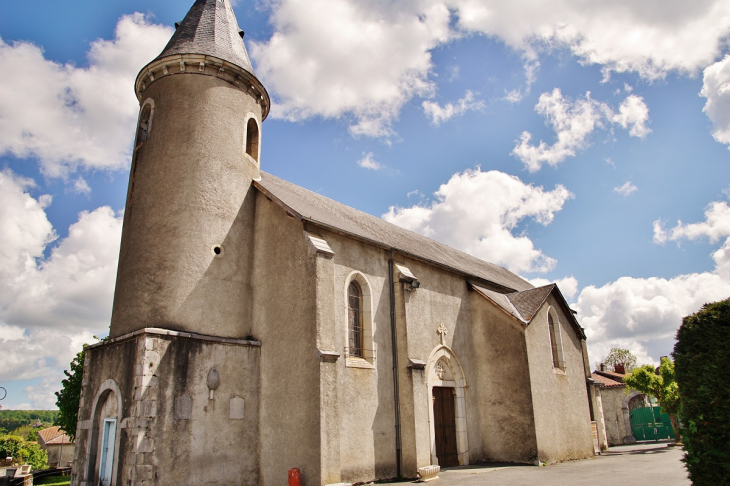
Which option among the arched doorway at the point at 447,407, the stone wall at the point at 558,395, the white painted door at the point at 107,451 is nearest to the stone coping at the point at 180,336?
the white painted door at the point at 107,451

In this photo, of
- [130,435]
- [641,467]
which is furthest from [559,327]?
[130,435]

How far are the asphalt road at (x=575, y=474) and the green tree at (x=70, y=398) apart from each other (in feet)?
64.6

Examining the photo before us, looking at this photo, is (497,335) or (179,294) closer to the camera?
(179,294)

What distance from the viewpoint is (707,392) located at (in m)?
7.30

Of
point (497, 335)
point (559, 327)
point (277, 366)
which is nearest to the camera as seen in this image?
point (277, 366)

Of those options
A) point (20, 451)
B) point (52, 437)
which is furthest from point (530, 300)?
point (52, 437)

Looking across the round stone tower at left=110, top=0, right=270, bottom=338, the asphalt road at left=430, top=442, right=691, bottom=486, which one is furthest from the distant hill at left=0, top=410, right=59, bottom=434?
the asphalt road at left=430, top=442, right=691, bottom=486

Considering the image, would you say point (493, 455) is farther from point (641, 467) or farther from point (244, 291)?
point (244, 291)

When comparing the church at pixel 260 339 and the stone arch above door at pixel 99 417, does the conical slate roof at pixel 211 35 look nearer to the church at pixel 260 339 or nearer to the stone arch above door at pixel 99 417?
the church at pixel 260 339

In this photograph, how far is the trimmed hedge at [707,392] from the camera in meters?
7.11

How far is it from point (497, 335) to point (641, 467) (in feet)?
19.3

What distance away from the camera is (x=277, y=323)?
1407cm

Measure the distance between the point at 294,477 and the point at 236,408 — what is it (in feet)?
8.58

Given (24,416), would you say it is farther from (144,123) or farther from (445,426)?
(445,426)
